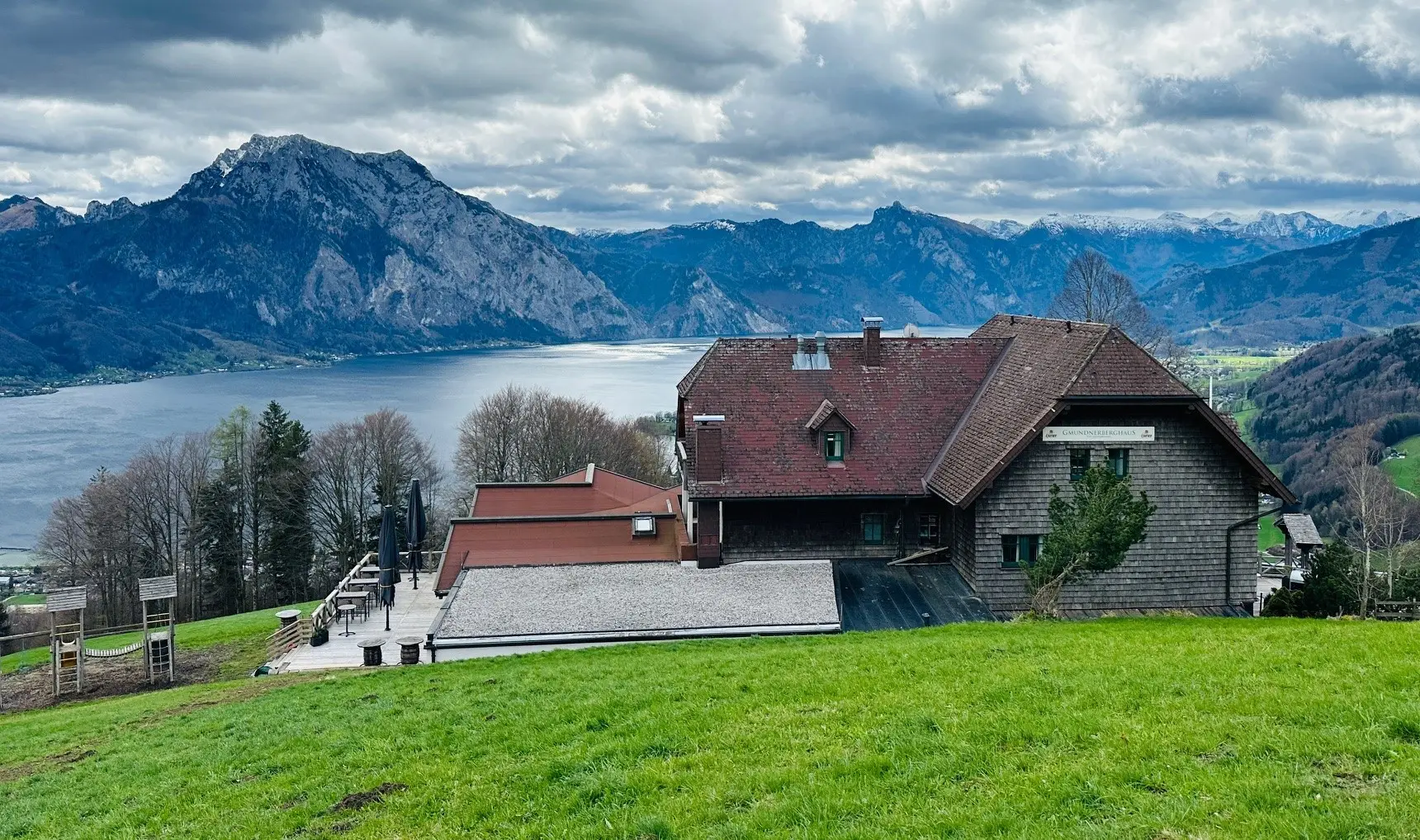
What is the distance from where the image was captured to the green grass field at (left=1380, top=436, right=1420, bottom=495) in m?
102

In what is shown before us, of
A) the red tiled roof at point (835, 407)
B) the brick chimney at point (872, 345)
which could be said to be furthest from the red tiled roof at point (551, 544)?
the brick chimney at point (872, 345)

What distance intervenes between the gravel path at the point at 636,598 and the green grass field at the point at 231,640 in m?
7.92

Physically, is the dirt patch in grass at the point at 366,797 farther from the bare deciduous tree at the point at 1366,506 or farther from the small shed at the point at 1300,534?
the small shed at the point at 1300,534

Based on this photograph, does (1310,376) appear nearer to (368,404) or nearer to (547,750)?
(368,404)

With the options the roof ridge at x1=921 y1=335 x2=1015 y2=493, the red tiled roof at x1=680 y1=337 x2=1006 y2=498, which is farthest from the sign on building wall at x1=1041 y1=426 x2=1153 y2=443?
the red tiled roof at x1=680 y1=337 x2=1006 y2=498

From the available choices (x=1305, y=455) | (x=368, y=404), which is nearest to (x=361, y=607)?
(x=1305, y=455)

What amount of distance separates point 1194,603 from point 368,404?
146698mm

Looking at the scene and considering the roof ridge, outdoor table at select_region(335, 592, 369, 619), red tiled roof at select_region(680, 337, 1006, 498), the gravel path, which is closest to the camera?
the gravel path

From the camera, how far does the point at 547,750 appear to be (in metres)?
10.9

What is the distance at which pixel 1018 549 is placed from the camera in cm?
2388

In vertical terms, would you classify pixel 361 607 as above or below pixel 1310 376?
below

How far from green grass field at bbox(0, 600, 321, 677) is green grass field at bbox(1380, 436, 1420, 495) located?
10701 cm

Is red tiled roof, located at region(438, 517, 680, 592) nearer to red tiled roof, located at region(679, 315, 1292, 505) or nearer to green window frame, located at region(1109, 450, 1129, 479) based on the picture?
red tiled roof, located at region(679, 315, 1292, 505)

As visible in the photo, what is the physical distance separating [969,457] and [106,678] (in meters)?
24.8
